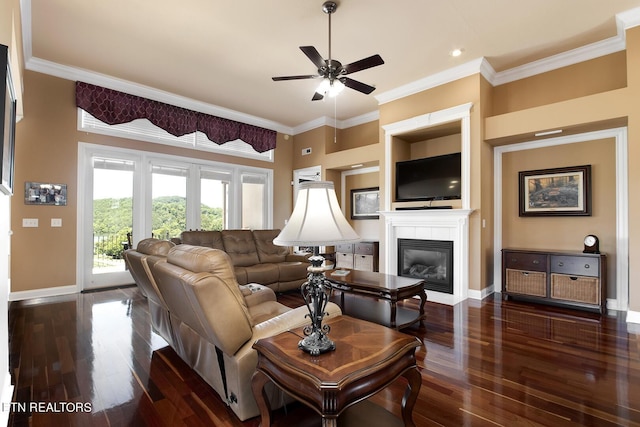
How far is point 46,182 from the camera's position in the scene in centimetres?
439

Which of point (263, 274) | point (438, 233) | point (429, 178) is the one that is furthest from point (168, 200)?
point (438, 233)

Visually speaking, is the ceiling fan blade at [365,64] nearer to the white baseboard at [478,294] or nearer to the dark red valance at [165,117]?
the white baseboard at [478,294]

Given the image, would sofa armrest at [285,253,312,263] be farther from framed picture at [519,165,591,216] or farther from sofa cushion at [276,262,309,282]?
framed picture at [519,165,591,216]

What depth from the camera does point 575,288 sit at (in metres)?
3.75

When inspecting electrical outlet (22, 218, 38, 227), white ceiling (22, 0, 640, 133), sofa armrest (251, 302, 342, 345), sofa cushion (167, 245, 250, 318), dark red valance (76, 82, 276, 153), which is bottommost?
sofa armrest (251, 302, 342, 345)

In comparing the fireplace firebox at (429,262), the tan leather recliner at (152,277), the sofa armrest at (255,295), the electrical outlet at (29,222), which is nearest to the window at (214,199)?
the electrical outlet at (29,222)

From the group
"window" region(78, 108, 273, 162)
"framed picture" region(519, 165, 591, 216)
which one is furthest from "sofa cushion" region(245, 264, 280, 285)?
"framed picture" region(519, 165, 591, 216)

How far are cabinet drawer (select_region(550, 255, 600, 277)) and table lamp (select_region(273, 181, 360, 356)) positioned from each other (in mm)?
3731

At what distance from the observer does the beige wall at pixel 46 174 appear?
4.20 metres

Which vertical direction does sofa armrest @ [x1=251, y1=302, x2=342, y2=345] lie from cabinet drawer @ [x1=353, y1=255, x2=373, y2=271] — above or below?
above

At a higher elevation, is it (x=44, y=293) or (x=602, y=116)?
(x=602, y=116)

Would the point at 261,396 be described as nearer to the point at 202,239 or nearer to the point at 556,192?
the point at 202,239

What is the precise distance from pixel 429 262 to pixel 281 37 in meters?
3.80

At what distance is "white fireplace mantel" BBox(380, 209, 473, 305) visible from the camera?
4328 millimetres
